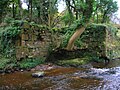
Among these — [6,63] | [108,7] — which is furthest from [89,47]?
[108,7]

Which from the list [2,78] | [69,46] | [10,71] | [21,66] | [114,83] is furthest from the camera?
[69,46]

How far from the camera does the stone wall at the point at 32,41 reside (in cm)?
1232

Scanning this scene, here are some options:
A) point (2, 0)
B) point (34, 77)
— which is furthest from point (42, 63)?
point (2, 0)

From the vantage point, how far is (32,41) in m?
13.0

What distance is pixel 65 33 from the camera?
14898 mm

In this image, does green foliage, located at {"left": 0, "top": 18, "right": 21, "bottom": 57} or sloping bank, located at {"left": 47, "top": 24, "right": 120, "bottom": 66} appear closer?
green foliage, located at {"left": 0, "top": 18, "right": 21, "bottom": 57}

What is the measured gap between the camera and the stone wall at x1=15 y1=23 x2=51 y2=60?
485 inches

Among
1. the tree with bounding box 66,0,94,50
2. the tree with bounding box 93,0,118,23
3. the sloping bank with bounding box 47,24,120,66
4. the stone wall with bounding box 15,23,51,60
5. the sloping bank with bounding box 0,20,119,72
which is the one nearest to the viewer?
the tree with bounding box 66,0,94,50

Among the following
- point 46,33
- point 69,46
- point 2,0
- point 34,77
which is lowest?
point 34,77

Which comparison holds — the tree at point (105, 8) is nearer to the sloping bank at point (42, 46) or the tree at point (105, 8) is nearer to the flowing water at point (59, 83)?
the sloping bank at point (42, 46)

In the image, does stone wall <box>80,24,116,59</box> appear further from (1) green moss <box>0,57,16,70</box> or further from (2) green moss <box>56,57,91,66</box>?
(1) green moss <box>0,57,16,70</box>

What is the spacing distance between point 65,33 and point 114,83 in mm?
7495

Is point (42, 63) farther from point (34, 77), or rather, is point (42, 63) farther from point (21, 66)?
point (34, 77)

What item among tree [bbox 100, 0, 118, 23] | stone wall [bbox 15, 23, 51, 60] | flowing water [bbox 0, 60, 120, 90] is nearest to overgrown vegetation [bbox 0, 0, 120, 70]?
stone wall [bbox 15, 23, 51, 60]
